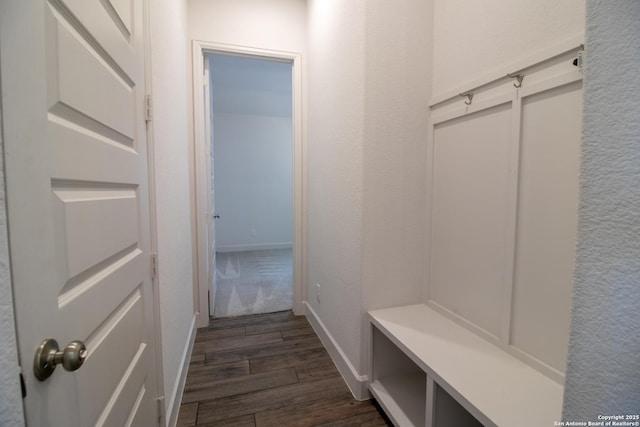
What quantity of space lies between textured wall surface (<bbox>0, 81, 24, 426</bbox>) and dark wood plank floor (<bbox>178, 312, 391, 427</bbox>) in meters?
1.31

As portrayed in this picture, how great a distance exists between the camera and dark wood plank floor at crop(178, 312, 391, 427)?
4.80ft

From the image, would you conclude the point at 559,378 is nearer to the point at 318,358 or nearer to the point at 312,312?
the point at 318,358

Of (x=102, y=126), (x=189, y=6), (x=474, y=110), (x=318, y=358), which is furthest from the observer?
(x=189, y=6)

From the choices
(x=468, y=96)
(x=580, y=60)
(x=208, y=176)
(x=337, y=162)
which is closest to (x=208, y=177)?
(x=208, y=176)

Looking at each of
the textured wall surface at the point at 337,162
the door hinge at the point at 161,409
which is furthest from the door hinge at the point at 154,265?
the textured wall surface at the point at 337,162

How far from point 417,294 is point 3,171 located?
1.78 m

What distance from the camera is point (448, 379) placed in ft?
3.46

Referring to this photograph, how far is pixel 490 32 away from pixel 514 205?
81 centimetres

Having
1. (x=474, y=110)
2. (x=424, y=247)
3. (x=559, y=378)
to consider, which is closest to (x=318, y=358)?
(x=424, y=247)

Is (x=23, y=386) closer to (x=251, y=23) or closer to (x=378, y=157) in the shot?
(x=378, y=157)

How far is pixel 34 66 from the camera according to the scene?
1.61 ft

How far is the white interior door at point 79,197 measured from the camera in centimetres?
46

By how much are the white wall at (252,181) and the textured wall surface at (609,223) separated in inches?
185

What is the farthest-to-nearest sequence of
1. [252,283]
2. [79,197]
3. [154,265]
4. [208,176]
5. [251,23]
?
[252,283] < [208,176] < [251,23] < [154,265] < [79,197]
